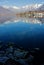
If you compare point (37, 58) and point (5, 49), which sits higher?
point (5, 49)

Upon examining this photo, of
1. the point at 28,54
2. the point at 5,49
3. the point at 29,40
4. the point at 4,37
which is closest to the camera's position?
the point at 28,54

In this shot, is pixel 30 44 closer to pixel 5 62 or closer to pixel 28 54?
pixel 28 54

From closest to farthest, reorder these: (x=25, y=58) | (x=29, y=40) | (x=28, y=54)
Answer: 1. (x=25, y=58)
2. (x=28, y=54)
3. (x=29, y=40)

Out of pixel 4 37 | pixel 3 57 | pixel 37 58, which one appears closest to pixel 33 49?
pixel 37 58

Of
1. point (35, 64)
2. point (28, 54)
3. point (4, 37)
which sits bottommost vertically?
point (35, 64)

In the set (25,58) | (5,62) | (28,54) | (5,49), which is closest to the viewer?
(5,62)

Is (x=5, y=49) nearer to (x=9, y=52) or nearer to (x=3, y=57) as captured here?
(x=9, y=52)

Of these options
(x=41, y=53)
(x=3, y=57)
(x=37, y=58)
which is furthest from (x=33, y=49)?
(x=3, y=57)

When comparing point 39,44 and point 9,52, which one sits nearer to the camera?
point 9,52

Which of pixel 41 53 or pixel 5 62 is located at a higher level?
pixel 41 53
